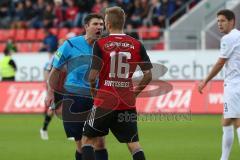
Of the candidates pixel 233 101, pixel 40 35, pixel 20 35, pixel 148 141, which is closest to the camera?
pixel 233 101

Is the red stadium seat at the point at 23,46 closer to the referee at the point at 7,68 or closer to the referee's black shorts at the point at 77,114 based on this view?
the referee at the point at 7,68

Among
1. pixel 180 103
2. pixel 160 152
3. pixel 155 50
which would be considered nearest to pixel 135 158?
pixel 160 152

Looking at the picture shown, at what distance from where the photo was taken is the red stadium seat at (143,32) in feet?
91.8

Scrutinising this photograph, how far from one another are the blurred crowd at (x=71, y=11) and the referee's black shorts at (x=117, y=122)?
19.6 metres

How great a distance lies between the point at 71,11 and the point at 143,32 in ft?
11.6

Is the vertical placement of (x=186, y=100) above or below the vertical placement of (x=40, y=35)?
below

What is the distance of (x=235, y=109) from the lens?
10.9 metres

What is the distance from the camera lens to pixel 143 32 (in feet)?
93.6

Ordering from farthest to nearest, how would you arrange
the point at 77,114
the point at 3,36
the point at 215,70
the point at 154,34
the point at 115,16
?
the point at 3,36 < the point at 154,34 < the point at 215,70 < the point at 77,114 < the point at 115,16

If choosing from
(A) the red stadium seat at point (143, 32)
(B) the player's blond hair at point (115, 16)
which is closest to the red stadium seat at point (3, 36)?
(A) the red stadium seat at point (143, 32)

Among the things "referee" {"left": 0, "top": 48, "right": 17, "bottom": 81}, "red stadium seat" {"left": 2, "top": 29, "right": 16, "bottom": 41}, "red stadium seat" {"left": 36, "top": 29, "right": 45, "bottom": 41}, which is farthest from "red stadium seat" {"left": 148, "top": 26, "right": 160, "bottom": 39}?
"referee" {"left": 0, "top": 48, "right": 17, "bottom": 81}

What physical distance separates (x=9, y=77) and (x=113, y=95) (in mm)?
16045

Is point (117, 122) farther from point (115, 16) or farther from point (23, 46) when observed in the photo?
point (23, 46)

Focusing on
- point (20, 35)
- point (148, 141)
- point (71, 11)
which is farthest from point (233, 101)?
point (20, 35)
